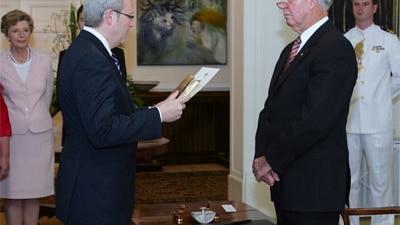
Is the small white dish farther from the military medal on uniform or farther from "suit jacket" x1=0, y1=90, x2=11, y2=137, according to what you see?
the military medal on uniform

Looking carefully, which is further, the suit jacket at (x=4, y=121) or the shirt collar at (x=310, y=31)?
the suit jacket at (x=4, y=121)

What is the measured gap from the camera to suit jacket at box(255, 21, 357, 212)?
10.2 ft

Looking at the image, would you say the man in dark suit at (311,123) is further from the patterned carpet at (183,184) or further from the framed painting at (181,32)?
the framed painting at (181,32)

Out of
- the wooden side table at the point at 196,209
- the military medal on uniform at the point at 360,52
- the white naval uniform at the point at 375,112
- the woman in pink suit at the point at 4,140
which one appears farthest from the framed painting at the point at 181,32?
the wooden side table at the point at 196,209

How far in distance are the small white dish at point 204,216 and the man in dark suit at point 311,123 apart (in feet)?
1.36

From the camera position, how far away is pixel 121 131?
8.27 ft

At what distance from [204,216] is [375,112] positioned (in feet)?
7.77

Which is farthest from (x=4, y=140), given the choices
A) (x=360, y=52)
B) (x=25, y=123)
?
(x=360, y=52)

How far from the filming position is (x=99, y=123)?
2.49 meters

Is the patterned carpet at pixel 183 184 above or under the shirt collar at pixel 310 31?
under

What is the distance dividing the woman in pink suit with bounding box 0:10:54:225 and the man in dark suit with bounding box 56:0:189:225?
211 centimetres

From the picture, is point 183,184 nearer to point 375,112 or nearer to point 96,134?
point 375,112

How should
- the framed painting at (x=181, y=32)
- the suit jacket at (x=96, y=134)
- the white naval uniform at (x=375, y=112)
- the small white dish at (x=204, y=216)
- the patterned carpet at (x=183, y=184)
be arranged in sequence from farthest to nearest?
the framed painting at (x=181, y=32), the patterned carpet at (x=183, y=184), the white naval uniform at (x=375, y=112), the small white dish at (x=204, y=216), the suit jacket at (x=96, y=134)

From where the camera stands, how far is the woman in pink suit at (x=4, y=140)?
14.4ft
